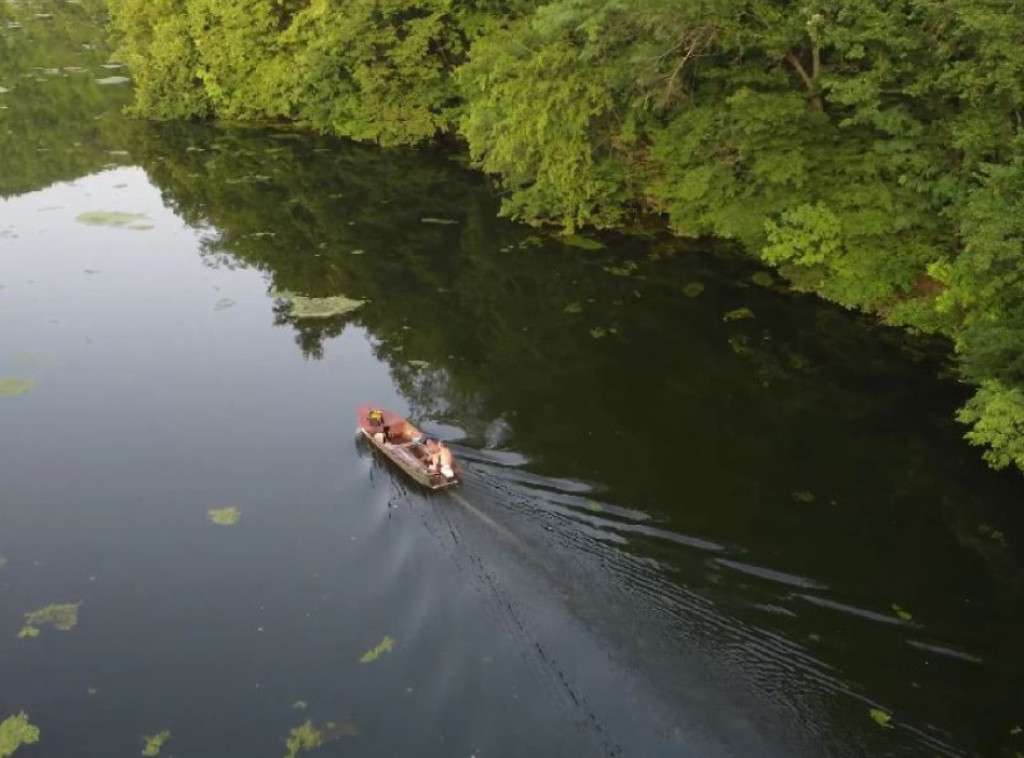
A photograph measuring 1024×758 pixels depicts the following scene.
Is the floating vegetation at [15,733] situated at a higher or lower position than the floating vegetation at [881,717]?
lower

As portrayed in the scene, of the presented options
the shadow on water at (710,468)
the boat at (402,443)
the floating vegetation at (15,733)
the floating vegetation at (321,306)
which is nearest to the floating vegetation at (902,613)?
the shadow on water at (710,468)

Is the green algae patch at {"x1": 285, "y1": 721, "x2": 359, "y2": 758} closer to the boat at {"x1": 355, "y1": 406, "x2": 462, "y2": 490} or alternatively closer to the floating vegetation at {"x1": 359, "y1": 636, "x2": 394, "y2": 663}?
the floating vegetation at {"x1": 359, "y1": 636, "x2": 394, "y2": 663}

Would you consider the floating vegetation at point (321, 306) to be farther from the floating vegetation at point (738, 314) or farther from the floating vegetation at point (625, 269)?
the floating vegetation at point (738, 314)

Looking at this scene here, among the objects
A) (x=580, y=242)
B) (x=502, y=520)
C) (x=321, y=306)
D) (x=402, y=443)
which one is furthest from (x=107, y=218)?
(x=502, y=520)

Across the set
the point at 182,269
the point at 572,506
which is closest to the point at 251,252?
the point at 182,269

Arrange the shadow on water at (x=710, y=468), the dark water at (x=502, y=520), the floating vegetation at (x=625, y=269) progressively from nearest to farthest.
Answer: the dark water at (x=502, y=520) → the shadow on water at (x=710, y=468) → the floating vegetation at (x=625, y=269)

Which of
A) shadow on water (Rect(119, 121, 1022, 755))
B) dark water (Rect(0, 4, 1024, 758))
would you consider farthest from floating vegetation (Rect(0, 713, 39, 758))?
shadow on water (Rect(119, 121, 1022, 755))

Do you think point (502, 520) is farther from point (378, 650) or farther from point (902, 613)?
point (902, 613)
